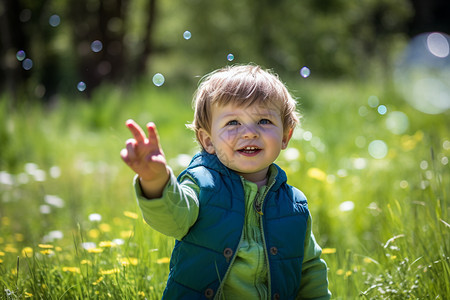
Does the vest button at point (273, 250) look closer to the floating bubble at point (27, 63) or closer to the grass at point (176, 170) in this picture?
the grass at point (176, 170)

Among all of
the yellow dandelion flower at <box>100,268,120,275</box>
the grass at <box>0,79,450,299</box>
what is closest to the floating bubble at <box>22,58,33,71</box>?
the grass at <box>0,79,450,299</box>

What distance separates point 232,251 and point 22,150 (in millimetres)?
4029

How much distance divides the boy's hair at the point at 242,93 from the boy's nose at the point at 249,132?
8cm

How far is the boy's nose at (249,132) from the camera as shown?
1.69m

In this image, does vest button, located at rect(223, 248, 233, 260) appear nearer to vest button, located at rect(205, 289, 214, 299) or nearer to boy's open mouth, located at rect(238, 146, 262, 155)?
vest button, located at rect(205, 289, 214, 299)

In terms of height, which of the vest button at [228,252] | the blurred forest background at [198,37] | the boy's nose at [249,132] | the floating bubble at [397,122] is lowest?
the vest button at [228,252]

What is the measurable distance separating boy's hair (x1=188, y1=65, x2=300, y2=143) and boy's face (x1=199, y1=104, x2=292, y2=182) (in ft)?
0.09

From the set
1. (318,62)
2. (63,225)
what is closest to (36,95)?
(63,225)

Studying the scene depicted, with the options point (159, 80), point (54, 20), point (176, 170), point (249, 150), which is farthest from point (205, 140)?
point (54, 20)

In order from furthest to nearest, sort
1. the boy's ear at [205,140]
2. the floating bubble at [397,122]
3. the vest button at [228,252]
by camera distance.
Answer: the floating bubble at [397,122] < the boy's ear at [205,140] < the vest button at [228,252]

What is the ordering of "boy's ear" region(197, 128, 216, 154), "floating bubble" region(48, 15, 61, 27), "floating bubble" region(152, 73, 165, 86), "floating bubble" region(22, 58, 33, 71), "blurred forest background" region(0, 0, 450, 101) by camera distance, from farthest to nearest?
1. "floating bubble" region(48, 15, 61, 27)
2. "blurred forest background" region(0, 0, 450, 101)
3. "floating bubble" region(22, 58, 33, 71)
4. "floating bubble" region(152, 73, 165, 86)
5. "boy's ear" region(197, 128, 216, 154)

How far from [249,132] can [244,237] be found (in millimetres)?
369

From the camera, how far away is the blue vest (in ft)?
5.29

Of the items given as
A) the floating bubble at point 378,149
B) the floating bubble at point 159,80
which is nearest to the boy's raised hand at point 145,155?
the floating bubble at point 159,80
